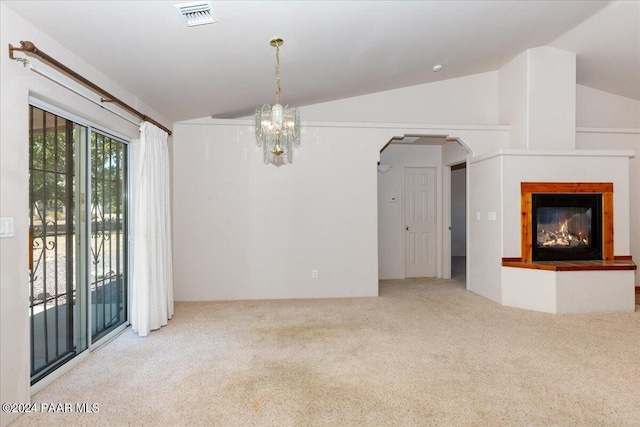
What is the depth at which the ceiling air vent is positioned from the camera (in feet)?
7.41

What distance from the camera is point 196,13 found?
2.37m

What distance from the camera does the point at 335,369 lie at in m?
2.74

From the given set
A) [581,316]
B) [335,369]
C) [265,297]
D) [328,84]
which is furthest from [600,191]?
[265,297]

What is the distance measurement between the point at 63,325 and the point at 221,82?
2.72 meters

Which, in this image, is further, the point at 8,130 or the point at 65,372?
the point at 65,372

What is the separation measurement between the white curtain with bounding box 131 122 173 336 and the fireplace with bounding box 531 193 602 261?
4.60 meters

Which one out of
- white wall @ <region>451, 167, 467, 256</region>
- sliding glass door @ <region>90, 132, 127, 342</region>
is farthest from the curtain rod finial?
white wall @ <region>451, 167, 467, 256</region>

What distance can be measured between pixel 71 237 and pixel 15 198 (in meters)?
0.83

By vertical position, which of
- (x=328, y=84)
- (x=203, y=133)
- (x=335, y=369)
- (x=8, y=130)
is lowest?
(x=335, y=369)

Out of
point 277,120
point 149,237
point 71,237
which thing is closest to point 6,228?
point 71,237

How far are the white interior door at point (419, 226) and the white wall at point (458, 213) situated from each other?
3340 mm

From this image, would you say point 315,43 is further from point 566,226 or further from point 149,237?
point 566,226

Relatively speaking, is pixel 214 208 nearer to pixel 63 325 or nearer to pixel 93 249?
pixel 93 249

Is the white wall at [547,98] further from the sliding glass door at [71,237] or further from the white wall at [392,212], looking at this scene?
the sliding glass door at [71,237]
